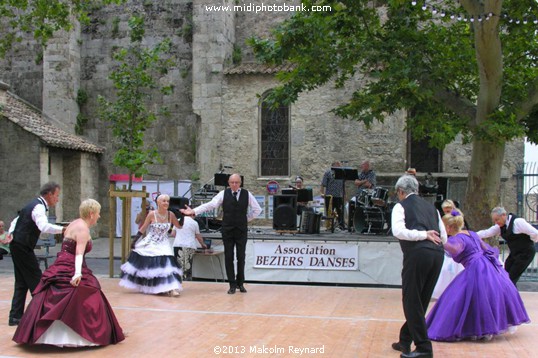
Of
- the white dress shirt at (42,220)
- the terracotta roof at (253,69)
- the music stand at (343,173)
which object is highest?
the terracotta roof at (253,69)

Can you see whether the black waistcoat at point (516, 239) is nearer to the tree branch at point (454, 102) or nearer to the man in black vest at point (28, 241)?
the tree branch at point (454, 102)

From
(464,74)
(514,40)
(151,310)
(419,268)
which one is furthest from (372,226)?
(419,268)

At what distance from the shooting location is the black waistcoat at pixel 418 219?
664 cm

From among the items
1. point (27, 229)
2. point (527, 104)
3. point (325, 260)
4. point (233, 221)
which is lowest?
point (325, 260)

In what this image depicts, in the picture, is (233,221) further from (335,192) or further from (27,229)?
(335,192)

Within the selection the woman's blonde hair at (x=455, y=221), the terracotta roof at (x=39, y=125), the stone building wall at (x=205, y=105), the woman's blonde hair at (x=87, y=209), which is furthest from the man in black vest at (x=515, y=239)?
the terracotta roof at (x=39, y=125)

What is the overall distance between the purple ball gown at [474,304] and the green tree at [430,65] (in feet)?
15.7

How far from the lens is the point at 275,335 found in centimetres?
791

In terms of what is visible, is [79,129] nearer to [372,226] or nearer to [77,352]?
[372,226]

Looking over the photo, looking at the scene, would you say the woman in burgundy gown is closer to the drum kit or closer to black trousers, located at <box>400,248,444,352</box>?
black trousers, located at <box>400,248,444,352</box>

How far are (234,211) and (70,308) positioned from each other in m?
4.51

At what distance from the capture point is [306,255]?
13.1m

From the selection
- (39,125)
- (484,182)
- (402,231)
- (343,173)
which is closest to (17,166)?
(39,125)

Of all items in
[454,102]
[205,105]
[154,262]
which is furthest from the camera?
[205,105]
